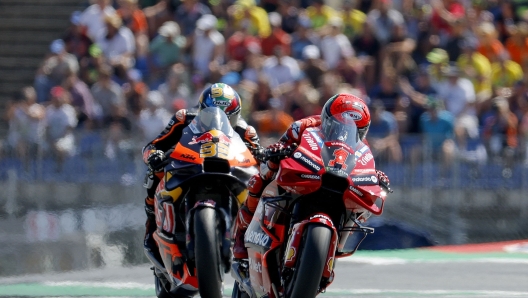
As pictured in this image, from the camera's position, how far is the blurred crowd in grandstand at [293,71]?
42.3 feet

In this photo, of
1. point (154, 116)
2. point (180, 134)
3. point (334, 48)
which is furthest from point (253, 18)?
point (180, 134)

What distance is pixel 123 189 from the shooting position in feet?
41.6

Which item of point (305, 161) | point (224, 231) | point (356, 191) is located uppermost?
point (305, 161)

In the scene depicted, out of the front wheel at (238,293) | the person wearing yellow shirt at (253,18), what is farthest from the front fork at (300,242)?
the person wearing yellow shirt at (253,18)

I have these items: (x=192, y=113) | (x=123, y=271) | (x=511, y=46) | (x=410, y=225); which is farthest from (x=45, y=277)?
(x=511, y=46)

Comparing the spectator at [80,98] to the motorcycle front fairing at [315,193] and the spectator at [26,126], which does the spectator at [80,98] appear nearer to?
the spectator at [26,126]

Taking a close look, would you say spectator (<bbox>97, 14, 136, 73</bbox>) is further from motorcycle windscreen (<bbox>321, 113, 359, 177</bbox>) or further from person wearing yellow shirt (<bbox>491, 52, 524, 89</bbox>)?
motorcycle windscreen (<bbox>321, 113, 359, 177</bbox>)

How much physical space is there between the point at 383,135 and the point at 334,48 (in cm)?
250

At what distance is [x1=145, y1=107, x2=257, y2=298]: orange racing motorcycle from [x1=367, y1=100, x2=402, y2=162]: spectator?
459cm

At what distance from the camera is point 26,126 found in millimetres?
13969

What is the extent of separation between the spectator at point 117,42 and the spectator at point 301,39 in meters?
2.39

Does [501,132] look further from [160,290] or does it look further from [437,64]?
[160,290]

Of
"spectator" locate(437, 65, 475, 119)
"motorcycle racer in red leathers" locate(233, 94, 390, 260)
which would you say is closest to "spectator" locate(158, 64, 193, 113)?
"spectator" locate(437, 65, 475, 119)

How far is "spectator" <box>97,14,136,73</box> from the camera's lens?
15.9 m
